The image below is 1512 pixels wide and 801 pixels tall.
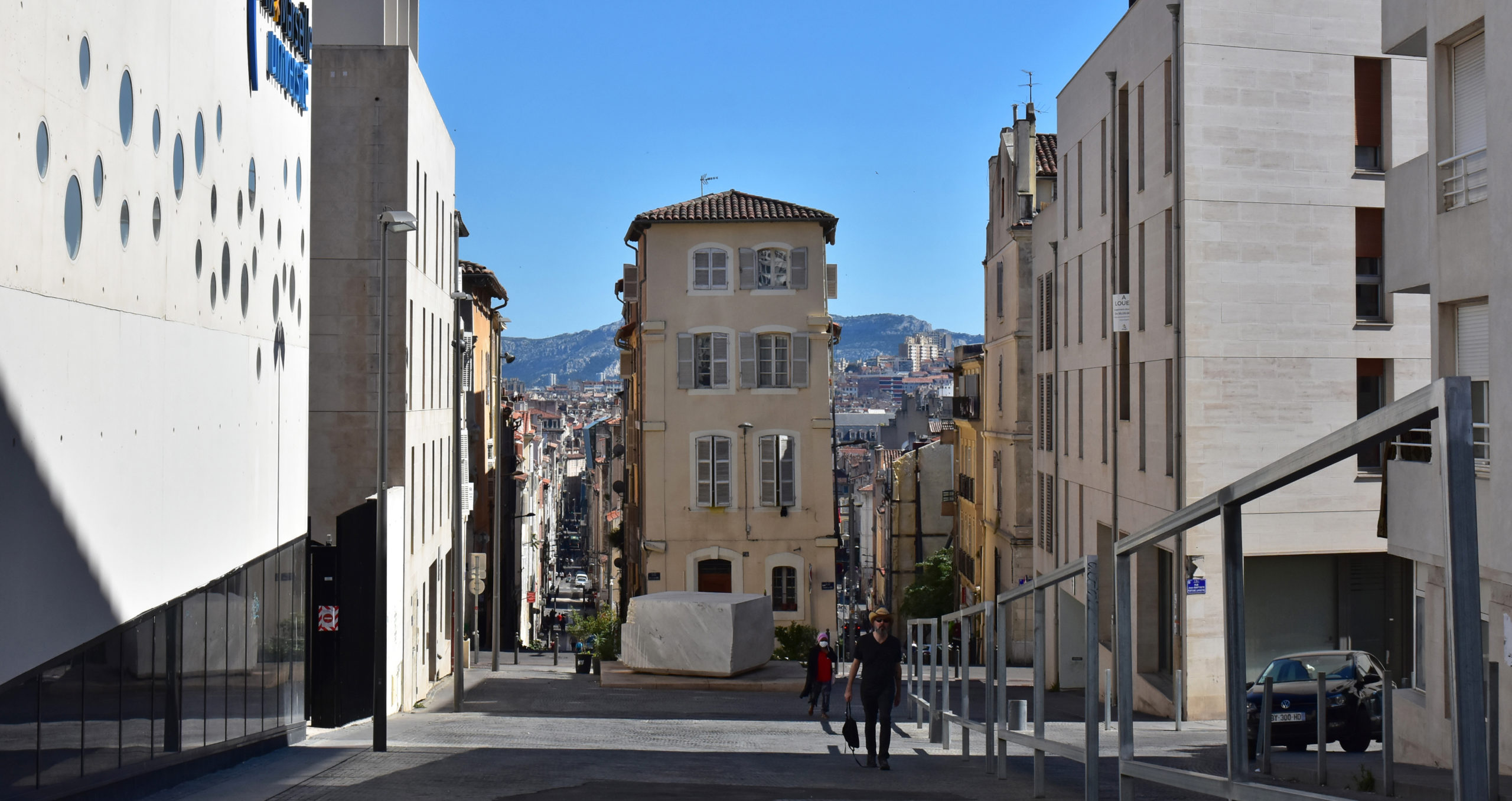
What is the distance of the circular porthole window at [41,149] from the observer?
1005cm

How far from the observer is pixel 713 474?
40.3 metres

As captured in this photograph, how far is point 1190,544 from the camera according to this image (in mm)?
24578

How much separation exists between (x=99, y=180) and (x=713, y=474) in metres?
29.4

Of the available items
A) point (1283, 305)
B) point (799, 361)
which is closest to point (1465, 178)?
point (1283, 305)

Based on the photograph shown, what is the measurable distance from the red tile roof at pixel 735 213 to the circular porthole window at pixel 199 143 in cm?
2540

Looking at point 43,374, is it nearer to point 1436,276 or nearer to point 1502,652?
point 1502,652

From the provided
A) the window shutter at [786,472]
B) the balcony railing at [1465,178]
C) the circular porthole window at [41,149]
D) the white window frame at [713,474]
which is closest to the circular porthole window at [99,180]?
the circular porthole window at [41,149]

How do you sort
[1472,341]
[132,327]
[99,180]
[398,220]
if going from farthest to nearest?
[398,220], [1472,341], [132,327], [99,180]

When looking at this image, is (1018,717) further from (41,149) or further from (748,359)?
(748,359)

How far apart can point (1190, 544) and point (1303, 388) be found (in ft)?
11.5

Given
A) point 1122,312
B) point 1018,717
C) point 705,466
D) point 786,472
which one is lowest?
point 1018,717

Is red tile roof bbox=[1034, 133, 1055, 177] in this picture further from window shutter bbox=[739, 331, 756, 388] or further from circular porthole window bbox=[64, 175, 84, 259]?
circular porthole window bbox=[64, 175, 84, 259]

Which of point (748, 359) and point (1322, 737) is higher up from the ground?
point (748, 359)

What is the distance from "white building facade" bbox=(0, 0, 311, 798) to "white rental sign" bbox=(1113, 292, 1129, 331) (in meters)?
16.8
